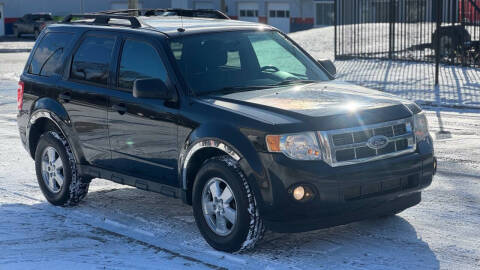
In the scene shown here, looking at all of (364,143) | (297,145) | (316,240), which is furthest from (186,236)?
(364,143)

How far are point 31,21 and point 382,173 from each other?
1800 inches

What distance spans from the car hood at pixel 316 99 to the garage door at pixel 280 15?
172ft

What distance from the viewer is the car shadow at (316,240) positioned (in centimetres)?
627

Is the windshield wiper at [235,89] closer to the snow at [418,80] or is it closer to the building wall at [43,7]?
the snow at [418,80]

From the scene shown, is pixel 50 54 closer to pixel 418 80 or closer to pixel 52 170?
pixel 52 170

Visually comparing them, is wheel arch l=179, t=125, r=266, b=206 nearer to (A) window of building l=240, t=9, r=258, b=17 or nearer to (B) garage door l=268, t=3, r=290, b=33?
(B) garage door l=268, t=3, r=290, b=33

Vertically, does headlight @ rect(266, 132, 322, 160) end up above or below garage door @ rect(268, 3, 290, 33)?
below

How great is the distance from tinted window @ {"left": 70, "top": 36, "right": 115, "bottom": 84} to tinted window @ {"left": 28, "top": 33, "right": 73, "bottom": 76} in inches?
10.7

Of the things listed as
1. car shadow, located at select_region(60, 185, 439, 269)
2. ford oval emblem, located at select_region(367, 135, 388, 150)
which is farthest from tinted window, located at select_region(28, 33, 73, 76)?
ford oval emblem, located at select_region(367, 135, 388, 150)

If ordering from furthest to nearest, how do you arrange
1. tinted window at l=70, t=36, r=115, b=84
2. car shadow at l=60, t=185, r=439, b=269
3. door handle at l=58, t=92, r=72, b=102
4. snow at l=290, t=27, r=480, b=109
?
snow at l=290, t=27, r=480, b=109 → door handle at l=58, t=92, r=72, b=102 → tinted window at l=70, t=36, r=115, b=84 → car shadow at l=60, t=185, r=439, b=269

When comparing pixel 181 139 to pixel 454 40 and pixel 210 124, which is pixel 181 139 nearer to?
pixel 210 124

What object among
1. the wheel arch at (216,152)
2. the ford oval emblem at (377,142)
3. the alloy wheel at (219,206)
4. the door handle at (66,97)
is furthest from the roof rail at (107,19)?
the ford oval emblem at (377,142)

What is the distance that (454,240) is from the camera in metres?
6.75

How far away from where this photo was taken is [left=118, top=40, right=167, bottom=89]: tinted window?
7.25m
